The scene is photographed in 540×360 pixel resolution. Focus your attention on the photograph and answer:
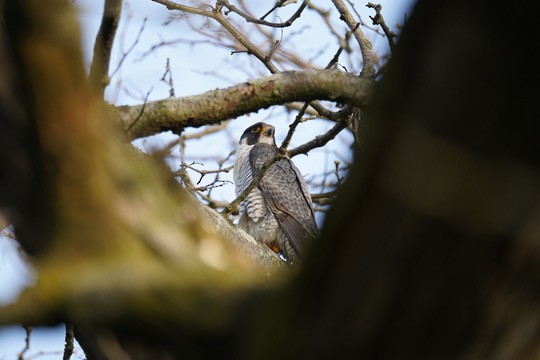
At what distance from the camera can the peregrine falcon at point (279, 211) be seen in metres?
8.56

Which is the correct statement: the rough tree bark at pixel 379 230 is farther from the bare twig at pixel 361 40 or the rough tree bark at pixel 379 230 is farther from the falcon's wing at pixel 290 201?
the falcon's wing at pixel 290 201

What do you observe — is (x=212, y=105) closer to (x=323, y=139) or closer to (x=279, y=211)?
(x=323, y=139)

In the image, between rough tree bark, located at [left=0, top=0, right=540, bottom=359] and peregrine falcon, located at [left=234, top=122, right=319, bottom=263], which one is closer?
rough tree bark, located at [left=0, top=0, right=540, bottom=359]

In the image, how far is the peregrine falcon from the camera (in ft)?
28.1

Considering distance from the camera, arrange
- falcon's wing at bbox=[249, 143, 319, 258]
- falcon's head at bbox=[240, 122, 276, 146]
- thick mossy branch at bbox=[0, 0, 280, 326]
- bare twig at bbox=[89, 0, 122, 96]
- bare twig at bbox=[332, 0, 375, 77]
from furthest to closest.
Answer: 1. falcon's head at bbox=[240, 122, 276, 146]
2. falcon's wing at bbox=[249, 143, 319, 258]
3. bare twig at bbox=[332, 0, 375, 77]
4. bare twig at bbox=[89, 0, 122, 96]
5. thick mossy branch at bbox=[0, 0, 280, 326]

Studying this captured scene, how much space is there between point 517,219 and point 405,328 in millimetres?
253

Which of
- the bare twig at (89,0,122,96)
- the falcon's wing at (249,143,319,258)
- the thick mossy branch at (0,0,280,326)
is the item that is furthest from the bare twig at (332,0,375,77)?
the falcon's wing at (249,143,319,258)

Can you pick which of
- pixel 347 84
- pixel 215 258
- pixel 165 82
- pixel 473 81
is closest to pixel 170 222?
pixel 215 258

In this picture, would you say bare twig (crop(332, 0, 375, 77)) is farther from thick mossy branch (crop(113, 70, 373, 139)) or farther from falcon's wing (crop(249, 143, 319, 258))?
falcon's wing (crop(249, 143, 319, 258))

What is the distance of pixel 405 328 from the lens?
1.22 metres

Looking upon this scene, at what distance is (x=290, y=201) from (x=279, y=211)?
8.7 inches

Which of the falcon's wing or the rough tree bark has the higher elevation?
the falcon's wing

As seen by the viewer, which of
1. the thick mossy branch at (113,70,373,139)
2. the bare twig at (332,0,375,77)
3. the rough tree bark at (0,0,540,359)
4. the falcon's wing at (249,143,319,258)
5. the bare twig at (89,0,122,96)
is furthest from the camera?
the falcon's wing at (249,143,319,258)

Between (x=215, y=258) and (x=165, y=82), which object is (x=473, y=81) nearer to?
(x=215, y=258)
